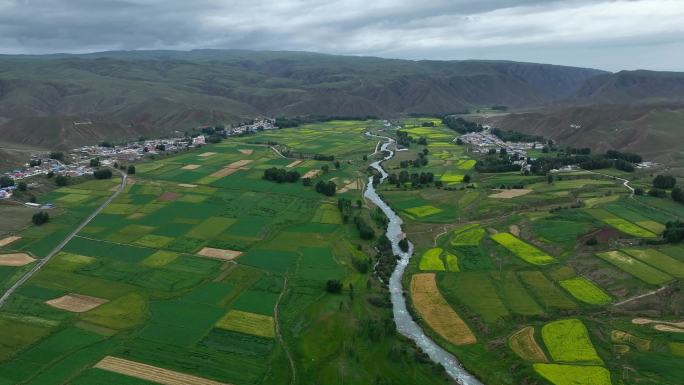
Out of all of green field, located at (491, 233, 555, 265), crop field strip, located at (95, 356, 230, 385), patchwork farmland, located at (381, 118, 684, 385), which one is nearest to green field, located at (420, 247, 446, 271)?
patchwork farmland, located at (381, 118, 684, 385)

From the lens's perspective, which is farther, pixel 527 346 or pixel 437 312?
pixel 437 312

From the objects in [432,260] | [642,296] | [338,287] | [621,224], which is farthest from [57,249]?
[621,224]

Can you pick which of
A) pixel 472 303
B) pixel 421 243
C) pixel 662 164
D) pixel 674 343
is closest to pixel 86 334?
pixel 472 303

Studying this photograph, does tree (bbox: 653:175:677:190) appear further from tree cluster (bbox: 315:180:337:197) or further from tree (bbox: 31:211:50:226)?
tree (bbox: 31:211:50:226)

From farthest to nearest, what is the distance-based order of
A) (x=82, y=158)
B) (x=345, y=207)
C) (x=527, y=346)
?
(x=82, y=158) < (x=345, y=207) < (x=527, y=346)

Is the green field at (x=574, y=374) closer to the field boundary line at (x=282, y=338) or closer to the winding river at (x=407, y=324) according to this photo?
the winding river at (x=407, y=324)

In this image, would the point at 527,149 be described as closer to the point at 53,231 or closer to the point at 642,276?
the point at 642,276

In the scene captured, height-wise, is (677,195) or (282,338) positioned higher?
(677,195)

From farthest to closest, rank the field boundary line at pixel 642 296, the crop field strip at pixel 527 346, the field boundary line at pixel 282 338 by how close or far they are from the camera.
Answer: the field boundary line at pixel 642 296 < the crop field strip at pixel 527 346 < the field boundary line at pixel 282 338

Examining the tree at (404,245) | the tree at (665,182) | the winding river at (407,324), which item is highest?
the tree at (665,182)

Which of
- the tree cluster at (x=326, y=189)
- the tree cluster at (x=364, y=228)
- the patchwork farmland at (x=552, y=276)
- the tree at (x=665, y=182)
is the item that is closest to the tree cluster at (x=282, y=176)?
the tree cluster at (x=326, y=189)

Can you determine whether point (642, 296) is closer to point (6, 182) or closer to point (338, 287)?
point (338, 287)

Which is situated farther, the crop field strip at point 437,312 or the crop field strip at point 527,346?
the crop field strip at point 437,312
